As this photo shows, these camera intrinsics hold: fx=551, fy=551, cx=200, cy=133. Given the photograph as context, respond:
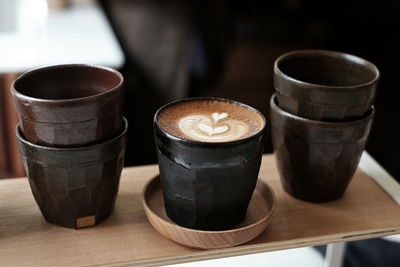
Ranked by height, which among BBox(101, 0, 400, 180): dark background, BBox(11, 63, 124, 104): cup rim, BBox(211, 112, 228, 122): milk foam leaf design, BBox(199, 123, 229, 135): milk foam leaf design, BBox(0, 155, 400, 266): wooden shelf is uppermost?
BBox(11, 63, 124, 104): cup rim

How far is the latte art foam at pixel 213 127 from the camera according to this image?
0.58 m

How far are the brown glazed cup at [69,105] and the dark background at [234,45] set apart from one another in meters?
0.85

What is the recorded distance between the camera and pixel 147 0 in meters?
1.61

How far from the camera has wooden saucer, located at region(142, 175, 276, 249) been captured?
567 millimetres

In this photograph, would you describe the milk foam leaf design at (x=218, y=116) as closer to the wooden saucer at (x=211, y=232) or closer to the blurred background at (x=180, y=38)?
the wooden saucer at (x=211, y=232)

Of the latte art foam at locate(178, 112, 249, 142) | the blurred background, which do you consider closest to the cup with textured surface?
the latte art foam at locate(178, 112, 249, 142)

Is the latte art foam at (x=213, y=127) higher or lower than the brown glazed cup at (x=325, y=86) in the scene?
lower

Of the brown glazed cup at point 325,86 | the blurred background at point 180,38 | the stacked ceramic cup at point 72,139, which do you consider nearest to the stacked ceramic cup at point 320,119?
the brown glazed cup at point 325,86

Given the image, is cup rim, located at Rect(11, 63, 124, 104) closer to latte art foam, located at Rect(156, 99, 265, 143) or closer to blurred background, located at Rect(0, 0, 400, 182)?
latte art foam, located at Rect(156, 99, 265, 143)

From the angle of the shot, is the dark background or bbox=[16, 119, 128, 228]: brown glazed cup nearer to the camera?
bbox=[16, 119, 128, 228]: brown glazed cup

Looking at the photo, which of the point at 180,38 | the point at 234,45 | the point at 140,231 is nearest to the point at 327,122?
the point at 140,231

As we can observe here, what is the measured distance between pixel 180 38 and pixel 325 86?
3.42 feet

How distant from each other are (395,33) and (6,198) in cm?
134

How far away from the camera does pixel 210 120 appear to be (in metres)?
0.61
